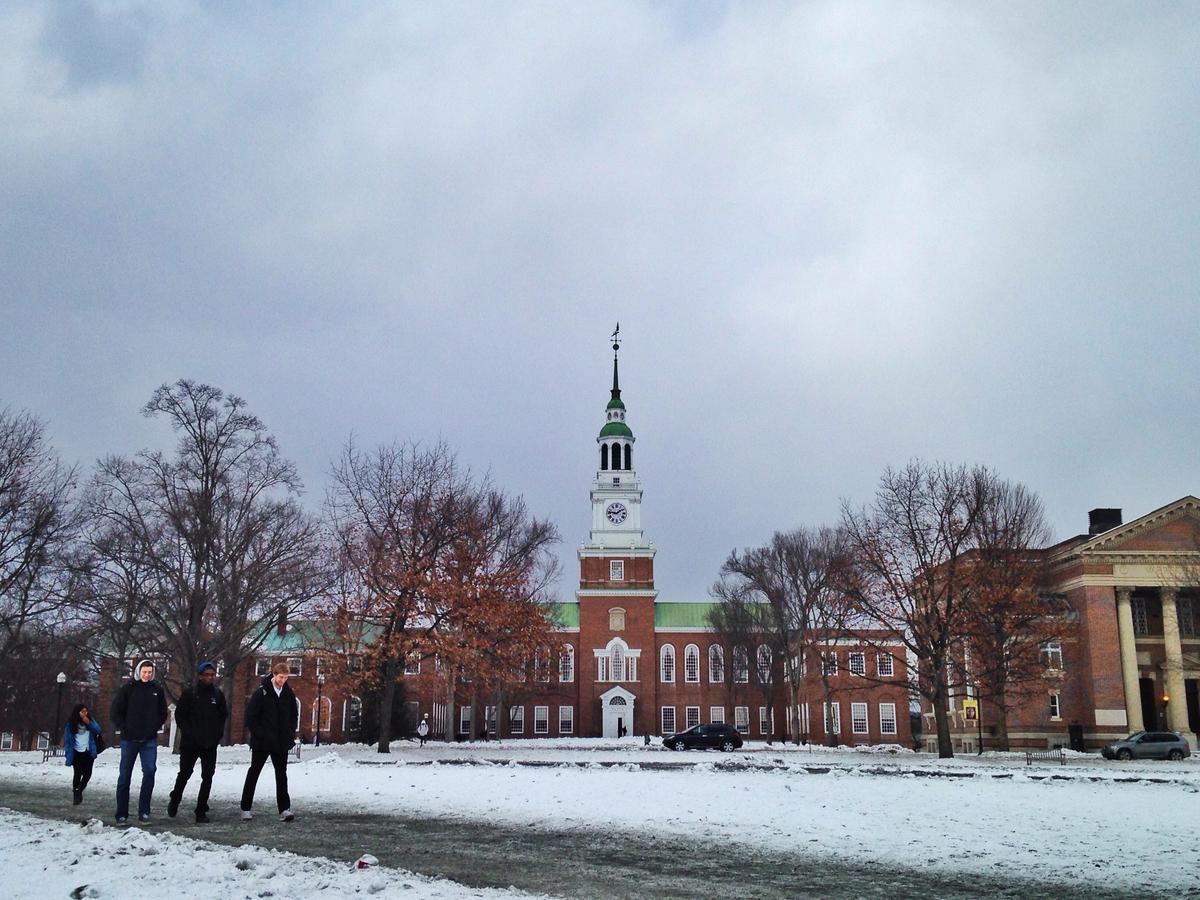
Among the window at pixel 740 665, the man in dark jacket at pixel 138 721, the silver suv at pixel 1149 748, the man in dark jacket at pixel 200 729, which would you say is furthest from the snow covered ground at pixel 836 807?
the window at pixel 740 665

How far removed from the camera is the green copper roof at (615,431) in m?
84.8

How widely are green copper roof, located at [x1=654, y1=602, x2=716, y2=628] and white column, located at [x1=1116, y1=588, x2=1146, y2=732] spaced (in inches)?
1479

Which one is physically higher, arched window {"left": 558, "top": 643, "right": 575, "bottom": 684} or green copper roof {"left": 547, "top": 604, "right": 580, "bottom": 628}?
green copper roof {"left": 547, "top": 604, "right": 580, "bottom": 628}

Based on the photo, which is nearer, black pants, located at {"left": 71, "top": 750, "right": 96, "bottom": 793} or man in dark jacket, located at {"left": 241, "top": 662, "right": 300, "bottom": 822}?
man in dark jacket, located at {"left": 241, "top": 662, "right": 300, "bottom": 822}

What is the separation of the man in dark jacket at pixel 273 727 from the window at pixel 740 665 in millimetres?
61395

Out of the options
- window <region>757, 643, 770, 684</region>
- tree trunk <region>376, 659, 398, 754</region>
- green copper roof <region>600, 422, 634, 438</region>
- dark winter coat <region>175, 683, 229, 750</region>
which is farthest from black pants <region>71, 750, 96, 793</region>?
green copper roof <region>600, 422, 634, 438</region>

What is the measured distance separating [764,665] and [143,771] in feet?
200

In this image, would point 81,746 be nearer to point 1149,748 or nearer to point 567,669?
point 1149,748

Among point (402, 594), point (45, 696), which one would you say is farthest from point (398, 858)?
point (45, 696)

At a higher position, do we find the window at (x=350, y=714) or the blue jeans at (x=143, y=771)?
the blue jeans at (x=143, y=771)

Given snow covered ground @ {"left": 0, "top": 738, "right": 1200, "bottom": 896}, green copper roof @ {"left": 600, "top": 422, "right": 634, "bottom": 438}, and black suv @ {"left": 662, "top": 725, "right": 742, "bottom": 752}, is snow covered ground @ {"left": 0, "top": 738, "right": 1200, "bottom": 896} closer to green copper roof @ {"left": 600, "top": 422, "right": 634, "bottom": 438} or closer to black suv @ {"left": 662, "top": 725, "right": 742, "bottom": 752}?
black suv @ {"left": 662, "top": 725, "right": 742, "bottom": 752}

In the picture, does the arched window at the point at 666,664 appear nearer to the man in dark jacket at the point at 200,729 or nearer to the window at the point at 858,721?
the window at the point at 858,721

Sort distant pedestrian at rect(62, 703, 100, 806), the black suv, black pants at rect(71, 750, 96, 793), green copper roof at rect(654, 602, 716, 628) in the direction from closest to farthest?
distant pedestrian at rect(62, 703, 100, 806)
black pants at rect(71, 750, 96, 793)
the black suv
green copper roof at rect(654, 602, 716, 628)

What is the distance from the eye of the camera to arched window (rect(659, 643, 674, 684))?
88000 millimetres
